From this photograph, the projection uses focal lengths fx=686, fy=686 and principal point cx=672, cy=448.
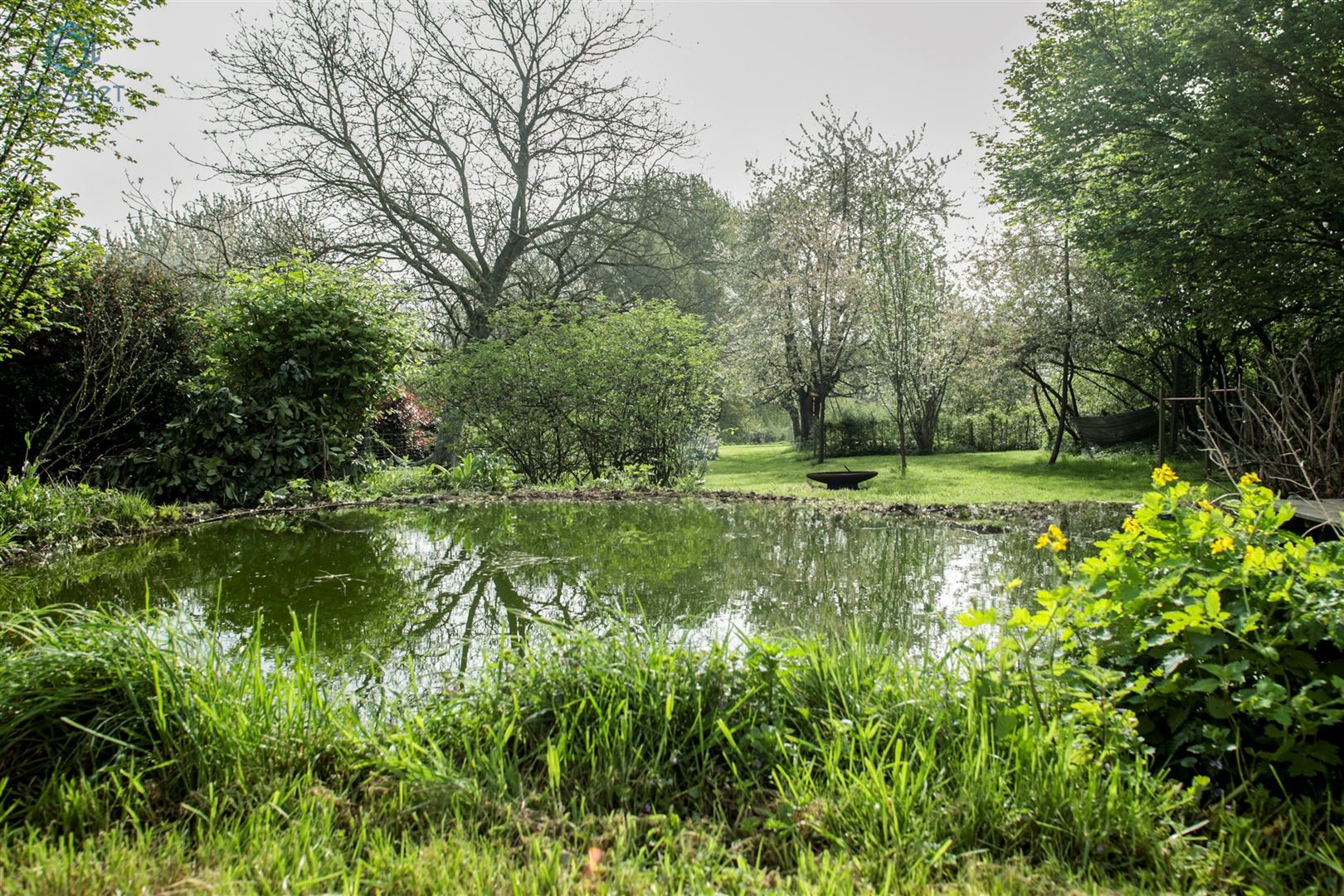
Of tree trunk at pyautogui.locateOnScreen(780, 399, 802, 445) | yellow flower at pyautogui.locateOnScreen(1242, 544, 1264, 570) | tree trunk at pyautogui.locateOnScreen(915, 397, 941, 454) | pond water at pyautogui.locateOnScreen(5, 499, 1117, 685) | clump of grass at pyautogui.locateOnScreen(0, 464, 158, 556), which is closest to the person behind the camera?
yellow flower at pyautogui.locateOnScreen(1242, 544, 1264, 570)

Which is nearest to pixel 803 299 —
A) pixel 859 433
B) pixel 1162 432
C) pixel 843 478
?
Answer: pixel 859 433

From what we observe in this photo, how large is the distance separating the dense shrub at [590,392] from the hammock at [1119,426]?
1028cm

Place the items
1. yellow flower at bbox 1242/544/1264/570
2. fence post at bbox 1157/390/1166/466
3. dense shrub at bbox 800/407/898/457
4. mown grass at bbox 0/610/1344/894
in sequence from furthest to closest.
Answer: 1. dense shrub at bbox 800/407/898/457
2. fence post at bbox 1157/390/1166/466
3. yellow flower at bbox 1242/544/1264/570
4. mown grass at bbox 0/610/1344/894

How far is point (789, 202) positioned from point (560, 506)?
1546cm

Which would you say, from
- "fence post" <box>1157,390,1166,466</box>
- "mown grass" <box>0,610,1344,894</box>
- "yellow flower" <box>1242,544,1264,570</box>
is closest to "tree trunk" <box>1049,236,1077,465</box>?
"fence post" <box>1157,390,1166,466</box>

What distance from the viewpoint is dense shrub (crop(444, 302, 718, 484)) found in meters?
11.0

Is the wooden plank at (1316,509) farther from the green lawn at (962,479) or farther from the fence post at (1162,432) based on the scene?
the fence post at (1162,432)

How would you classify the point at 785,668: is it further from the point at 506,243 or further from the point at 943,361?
the point at 943,361

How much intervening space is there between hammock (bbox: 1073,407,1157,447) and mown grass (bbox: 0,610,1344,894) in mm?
16297

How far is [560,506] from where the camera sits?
855 centimetres

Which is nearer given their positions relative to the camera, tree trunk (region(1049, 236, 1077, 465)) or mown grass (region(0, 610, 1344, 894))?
mown grass (region(0, 610, 1344, 894))

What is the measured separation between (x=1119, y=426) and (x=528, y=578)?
1598cm

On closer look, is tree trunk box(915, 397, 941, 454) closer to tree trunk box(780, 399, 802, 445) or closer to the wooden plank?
tree trunk box(780, 399, 802, 445)

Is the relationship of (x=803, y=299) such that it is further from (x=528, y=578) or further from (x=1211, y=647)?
(x=1211, y=647)
